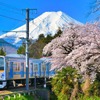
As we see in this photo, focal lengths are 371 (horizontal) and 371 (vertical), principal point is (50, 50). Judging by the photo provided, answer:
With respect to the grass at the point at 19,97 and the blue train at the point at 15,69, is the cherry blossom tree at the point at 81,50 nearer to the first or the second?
the grass at the point at 19,97

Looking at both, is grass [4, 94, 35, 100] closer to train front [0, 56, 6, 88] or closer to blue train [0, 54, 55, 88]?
train front [0, 56, 6, 88]

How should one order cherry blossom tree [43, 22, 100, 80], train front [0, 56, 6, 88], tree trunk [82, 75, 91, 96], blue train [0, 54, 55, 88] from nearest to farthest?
cherry blossom tree [43, 22, 100, 80] → tree trunk [82, 75, 91, 96] → train front [0, 56, 6, 88] → blue train [0, 54, 55, 88]

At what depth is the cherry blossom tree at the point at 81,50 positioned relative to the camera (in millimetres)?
17906

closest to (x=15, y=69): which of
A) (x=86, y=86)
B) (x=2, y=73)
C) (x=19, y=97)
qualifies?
(x=2, y=73)

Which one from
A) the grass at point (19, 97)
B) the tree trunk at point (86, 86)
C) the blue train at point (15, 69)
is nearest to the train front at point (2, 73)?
the blue train at point (15, 69)

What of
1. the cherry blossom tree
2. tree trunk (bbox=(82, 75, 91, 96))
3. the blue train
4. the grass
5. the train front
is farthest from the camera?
the blue train

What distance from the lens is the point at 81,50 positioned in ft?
61.7

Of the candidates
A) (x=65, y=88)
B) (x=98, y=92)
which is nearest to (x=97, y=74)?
(x=98, y=92)

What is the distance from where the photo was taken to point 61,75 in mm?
21047

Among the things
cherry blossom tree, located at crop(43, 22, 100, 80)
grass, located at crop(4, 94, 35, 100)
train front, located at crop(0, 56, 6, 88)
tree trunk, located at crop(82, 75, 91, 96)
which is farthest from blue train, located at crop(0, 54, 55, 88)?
tree trunk, located at crop(82, 75, 91, 96)

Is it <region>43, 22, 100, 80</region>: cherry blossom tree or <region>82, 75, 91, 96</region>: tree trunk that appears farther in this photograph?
<region>82, 75, 91, 96</region>: tree trunk

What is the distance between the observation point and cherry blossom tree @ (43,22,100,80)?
17906mm

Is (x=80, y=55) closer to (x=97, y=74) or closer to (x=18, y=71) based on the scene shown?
(x=97, y=74)

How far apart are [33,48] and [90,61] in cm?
2995
